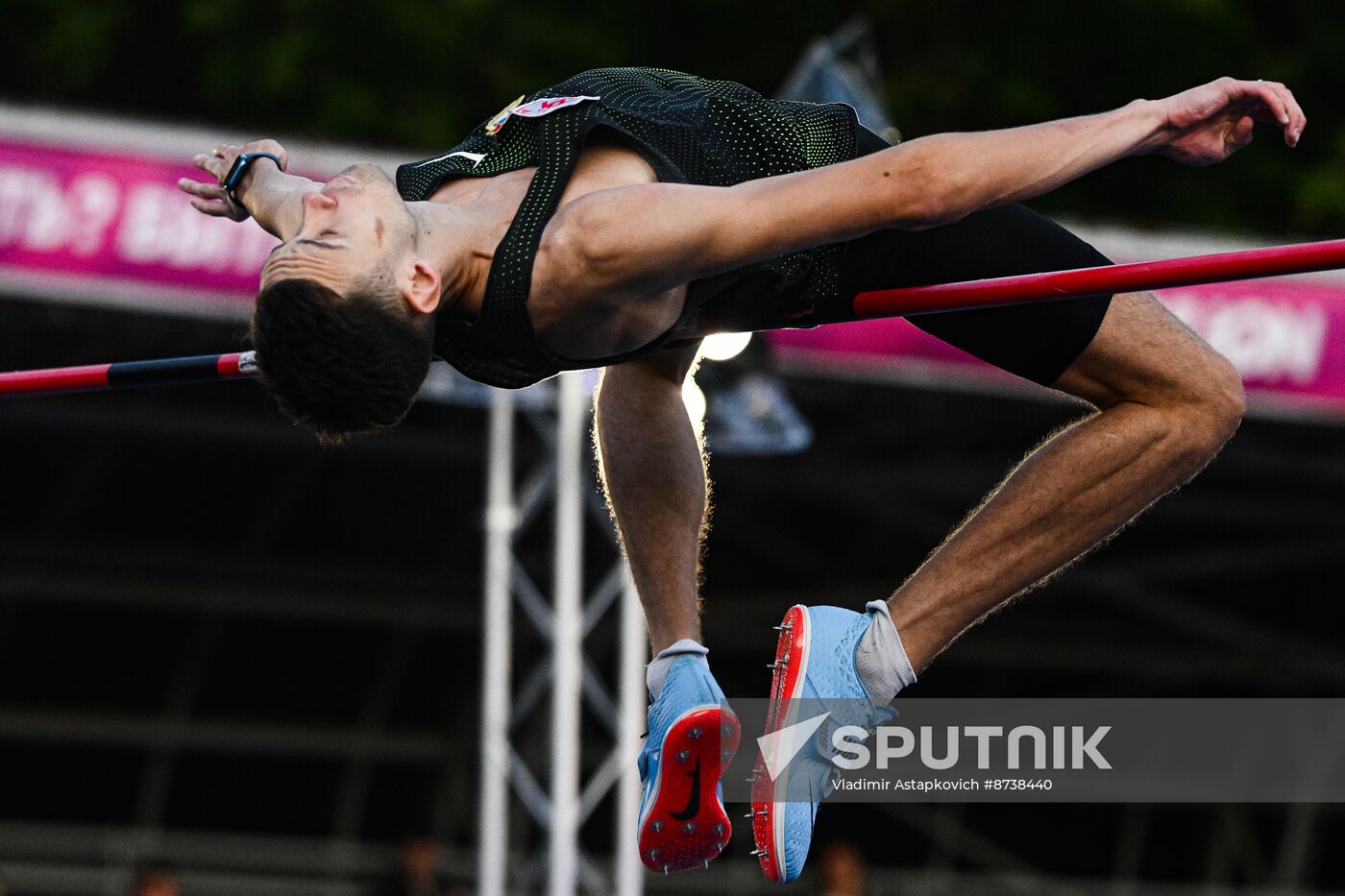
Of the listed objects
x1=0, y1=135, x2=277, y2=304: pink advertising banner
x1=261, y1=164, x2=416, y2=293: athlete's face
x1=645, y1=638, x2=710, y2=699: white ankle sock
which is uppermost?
x1=0, y1=135, x2=277, y2=304: pink advertising banner

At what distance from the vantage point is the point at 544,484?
872cm

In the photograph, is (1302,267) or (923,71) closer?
(1302,267)

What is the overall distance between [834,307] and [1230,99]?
0.82 m

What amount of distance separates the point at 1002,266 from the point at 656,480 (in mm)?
848

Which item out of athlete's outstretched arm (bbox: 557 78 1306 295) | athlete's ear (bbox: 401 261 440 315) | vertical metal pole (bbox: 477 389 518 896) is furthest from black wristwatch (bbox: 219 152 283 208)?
vertical metal pole (bbox: 477 389 518 896)

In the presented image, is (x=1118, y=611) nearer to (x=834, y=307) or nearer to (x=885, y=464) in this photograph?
(x=885, y=464)

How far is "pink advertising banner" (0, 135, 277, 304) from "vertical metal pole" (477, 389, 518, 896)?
116cm

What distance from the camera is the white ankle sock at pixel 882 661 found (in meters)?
4.11

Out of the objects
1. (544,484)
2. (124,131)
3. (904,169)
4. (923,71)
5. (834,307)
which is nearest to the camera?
(904,169)

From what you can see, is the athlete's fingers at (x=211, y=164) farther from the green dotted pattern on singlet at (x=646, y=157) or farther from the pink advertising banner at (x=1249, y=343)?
the pink advertising banner at (x=1249, y=343)

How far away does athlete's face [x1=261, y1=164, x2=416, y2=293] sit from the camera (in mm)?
3613

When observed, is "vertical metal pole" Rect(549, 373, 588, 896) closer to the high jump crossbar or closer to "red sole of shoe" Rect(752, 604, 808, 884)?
"red sole of shoe" Rect(752, 604, 808, 884)

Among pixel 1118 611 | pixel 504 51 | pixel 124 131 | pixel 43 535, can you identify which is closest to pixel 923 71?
pixel 504 51

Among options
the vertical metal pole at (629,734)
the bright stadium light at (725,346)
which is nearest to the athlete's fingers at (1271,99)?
the bright stadium light at (725,346)
